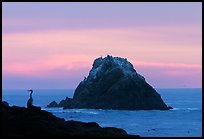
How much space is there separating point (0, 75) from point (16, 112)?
14.2 metres

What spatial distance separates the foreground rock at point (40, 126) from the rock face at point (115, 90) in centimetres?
9359

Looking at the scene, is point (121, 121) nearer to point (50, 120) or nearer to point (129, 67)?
point (129, 67)

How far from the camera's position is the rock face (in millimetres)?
118188

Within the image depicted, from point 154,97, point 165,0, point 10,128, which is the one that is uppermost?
point 154,97

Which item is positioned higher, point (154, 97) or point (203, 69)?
point (154, 97)

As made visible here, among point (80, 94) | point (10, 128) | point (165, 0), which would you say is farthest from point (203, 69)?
point (80, 94)

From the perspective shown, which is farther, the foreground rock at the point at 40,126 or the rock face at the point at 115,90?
the rock face at the point at 115,90

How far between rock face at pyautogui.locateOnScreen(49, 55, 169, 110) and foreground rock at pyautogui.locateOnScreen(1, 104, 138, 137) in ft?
307

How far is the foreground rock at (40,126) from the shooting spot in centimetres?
1855

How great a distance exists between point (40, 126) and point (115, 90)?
100421 millimetres

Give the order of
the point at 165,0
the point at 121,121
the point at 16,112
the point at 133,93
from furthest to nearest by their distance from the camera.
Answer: the point at 133,93 < the point at 121,121 < the point at 16,112 < the point at 165,0

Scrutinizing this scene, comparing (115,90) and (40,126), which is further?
(115,90)

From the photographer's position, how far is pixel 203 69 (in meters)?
7.89

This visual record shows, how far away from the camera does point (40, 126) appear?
65.3 feet
